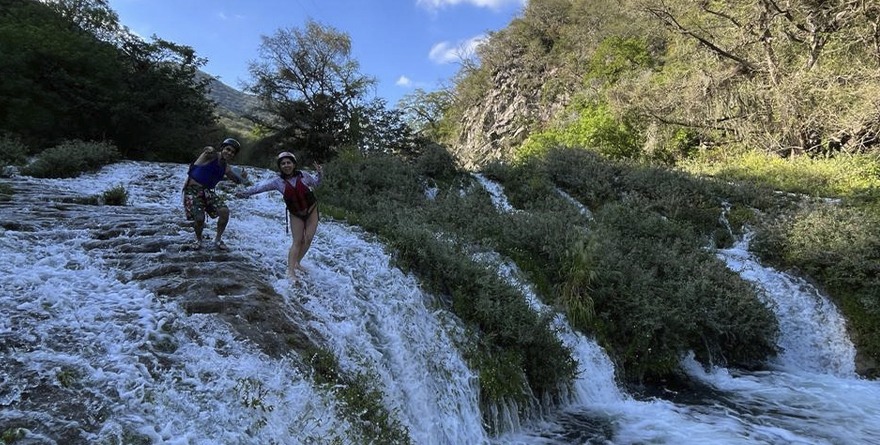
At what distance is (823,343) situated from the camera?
10.6 meters

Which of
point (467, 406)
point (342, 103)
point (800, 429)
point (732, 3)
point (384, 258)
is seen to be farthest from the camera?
point (342, 103)

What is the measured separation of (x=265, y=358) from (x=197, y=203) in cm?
297

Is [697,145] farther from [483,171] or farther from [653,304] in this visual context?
[653,304]

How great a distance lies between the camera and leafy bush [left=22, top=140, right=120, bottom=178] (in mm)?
11875

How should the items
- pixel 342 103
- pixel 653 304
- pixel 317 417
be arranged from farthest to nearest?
pixel 342 103 < pixel 653 304 < pixel 317 417

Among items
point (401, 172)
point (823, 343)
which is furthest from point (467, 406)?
point (401, 172)

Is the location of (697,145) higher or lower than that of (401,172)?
higher

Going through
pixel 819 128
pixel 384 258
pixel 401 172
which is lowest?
pixel 384 258

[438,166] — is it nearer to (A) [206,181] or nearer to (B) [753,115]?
(A) [206,181]

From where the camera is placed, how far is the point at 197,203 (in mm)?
6707

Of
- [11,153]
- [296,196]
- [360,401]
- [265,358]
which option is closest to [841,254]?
[360,401]

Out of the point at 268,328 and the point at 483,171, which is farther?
the point at 483,171

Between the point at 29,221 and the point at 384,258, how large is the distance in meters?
4.80

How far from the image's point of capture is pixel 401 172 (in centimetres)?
1591
